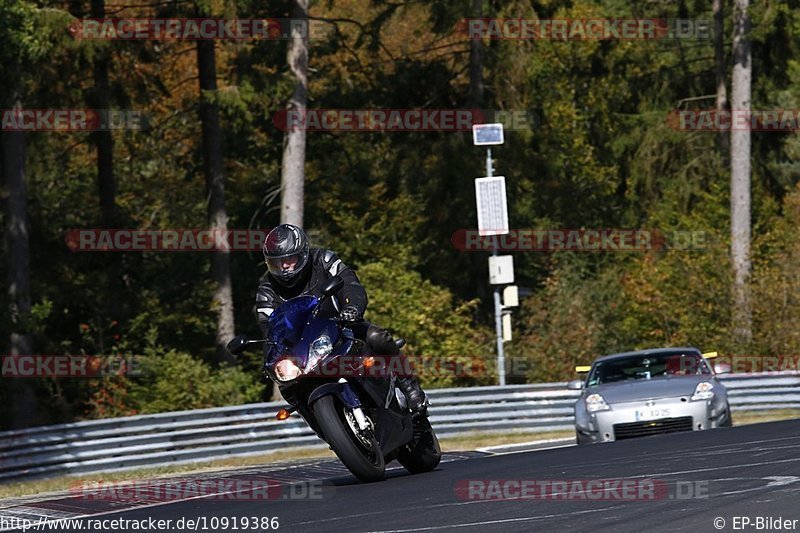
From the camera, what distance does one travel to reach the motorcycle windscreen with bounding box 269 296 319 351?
1164 cm

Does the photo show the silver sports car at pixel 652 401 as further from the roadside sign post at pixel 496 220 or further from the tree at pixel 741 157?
the tree at pixel 741 157

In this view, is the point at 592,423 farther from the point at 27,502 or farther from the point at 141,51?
the point at 141,51

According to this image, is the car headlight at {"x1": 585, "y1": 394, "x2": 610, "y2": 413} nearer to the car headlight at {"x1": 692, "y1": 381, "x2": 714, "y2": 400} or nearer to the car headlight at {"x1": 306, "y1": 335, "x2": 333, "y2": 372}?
the car headlight at {"x1": 692, "y1": 381, "x2": 714, "y2": 400}

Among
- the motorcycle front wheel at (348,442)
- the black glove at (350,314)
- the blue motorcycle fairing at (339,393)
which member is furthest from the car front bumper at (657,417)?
the black glove at (350,314)

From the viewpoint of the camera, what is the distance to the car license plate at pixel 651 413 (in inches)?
695

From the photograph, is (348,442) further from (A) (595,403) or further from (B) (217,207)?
(B) (217,207)

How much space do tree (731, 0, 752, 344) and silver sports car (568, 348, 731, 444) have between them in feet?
50.6

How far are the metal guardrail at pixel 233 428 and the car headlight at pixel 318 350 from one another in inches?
468

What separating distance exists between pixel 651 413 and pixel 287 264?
23.7 feet

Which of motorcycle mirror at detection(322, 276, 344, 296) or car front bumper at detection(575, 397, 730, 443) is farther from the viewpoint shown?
car front bumper at detection(575, 397, 730, 443)

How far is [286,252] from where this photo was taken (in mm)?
11859

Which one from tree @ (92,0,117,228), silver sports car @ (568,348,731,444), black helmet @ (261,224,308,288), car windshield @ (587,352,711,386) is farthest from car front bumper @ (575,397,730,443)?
tree @ (92,0,117,228)

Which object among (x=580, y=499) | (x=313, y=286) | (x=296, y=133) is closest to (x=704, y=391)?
(x=313, y=286)

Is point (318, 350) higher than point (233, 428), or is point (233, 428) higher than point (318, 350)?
point (318, 350)
